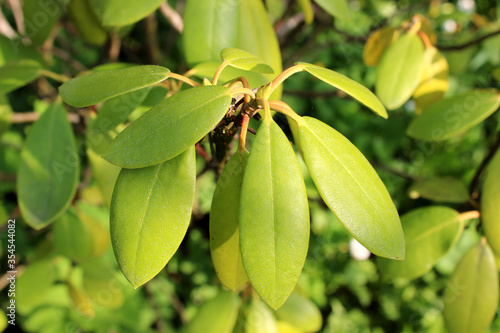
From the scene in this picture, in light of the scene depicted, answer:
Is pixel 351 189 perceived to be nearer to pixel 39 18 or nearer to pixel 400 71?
pixel 400 71

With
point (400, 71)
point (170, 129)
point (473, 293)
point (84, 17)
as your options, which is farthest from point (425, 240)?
point (84, 17)

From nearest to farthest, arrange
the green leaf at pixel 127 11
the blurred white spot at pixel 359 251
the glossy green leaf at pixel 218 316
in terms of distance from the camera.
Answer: the green leaf at pixel 127 11 → the glossy green leaf at pixel 218 316 → the blurred white spot at pixel 359 251

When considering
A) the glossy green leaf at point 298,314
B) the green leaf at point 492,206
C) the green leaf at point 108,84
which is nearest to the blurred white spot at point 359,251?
the glossy green leaf at point 298,314

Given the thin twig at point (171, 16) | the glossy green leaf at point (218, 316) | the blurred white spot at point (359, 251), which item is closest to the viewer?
the glossy green leaf at point (218, 316)

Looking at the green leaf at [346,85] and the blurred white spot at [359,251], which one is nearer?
the green leaf at [346,85]

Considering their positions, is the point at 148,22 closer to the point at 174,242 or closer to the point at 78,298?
the point at 78,298

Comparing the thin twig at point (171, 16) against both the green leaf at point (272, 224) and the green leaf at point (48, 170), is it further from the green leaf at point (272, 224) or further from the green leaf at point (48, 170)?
the green leaf at point (272, 224)
